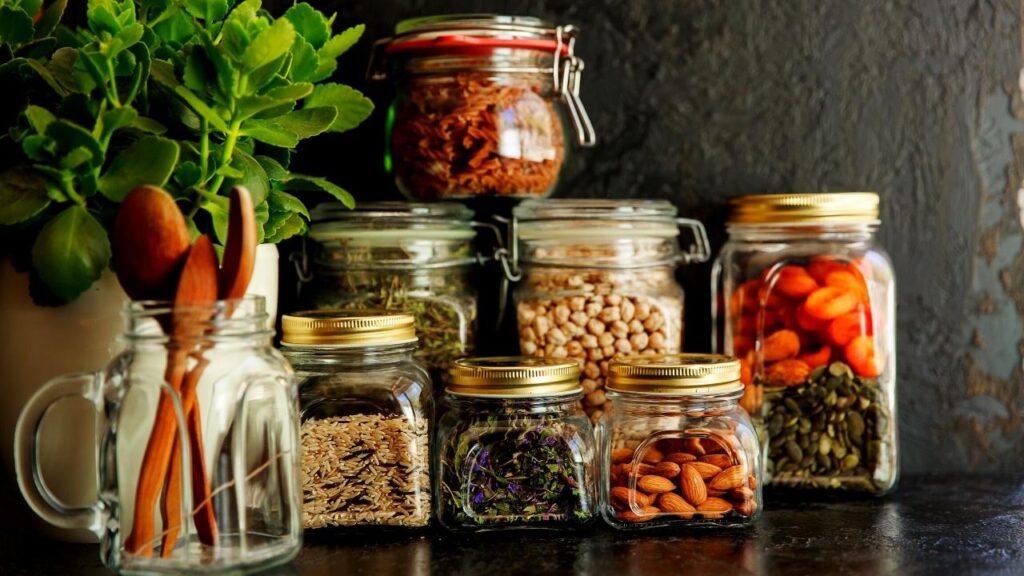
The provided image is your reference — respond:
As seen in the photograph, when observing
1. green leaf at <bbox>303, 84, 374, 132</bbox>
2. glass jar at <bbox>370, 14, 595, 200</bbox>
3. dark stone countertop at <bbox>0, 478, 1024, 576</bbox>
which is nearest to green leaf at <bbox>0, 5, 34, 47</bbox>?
green leaf at <bbox>303, 84, 374, 132</bbox>

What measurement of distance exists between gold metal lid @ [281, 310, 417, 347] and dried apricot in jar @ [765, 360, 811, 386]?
389mm

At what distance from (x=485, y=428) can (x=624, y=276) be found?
0.26m

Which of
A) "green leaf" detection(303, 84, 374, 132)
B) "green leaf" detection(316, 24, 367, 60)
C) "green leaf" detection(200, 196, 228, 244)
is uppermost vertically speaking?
"green leaf" detection(316, 24, 367, 60)

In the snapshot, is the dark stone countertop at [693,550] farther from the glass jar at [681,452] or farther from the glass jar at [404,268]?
the glass jar at [404,268]

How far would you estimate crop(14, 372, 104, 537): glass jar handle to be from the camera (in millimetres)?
830

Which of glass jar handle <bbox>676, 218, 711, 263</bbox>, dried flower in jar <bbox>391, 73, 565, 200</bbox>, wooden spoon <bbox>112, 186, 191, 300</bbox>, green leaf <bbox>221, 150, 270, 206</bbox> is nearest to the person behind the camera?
wooden spoon <bbox>112, 186, 191, 300</bbox>

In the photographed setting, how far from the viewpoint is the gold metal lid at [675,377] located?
932mm

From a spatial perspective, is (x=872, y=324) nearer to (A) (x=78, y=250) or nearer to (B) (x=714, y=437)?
(B) (x=714, y=437)

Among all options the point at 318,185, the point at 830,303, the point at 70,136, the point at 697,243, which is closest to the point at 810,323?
the point at 830,303

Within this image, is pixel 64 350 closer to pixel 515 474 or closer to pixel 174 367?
pixel 174 367

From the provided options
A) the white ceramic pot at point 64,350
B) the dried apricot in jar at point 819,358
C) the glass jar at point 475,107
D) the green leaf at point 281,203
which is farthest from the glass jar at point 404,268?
the dried apricot in jar at point 819,358

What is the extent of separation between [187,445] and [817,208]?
67 cm

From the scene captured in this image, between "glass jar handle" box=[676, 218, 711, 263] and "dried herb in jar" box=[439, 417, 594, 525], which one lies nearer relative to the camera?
"dried herb in jar" box=[439, 417, 594, 525]

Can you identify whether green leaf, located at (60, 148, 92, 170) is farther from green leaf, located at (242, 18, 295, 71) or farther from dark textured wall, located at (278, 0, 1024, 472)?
dark textured wall, located at (278, 0, 1024, 472)
